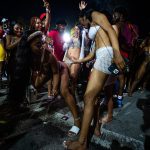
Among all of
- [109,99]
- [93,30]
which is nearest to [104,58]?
[93,30]

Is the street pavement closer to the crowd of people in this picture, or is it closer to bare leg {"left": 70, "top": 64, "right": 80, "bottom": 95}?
the crowd of people

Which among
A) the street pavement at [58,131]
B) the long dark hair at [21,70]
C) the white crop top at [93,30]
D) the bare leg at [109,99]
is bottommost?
the street pavement at [58,131]

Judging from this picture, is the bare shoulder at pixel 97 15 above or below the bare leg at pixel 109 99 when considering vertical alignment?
above

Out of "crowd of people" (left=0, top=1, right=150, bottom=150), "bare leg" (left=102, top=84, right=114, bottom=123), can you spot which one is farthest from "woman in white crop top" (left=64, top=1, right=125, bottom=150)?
"bare leg" (left=102, top=84, right=114, bottom=123)

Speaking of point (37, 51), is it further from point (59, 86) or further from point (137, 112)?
point (137, 112)

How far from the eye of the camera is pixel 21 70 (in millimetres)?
3805

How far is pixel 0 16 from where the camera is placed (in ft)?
43.5

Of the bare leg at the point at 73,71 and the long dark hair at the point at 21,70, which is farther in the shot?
the bare leg at the point at 73,71

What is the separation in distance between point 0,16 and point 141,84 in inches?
381

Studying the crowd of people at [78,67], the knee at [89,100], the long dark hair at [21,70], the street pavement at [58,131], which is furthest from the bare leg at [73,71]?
the knee at [89,100]

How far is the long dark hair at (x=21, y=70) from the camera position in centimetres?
369

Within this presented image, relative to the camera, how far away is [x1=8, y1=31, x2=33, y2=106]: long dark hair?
3.69 metres

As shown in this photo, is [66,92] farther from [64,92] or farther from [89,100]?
[89,100]

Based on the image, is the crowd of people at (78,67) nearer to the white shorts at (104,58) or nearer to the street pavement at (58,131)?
the white shorts at (104,58)
